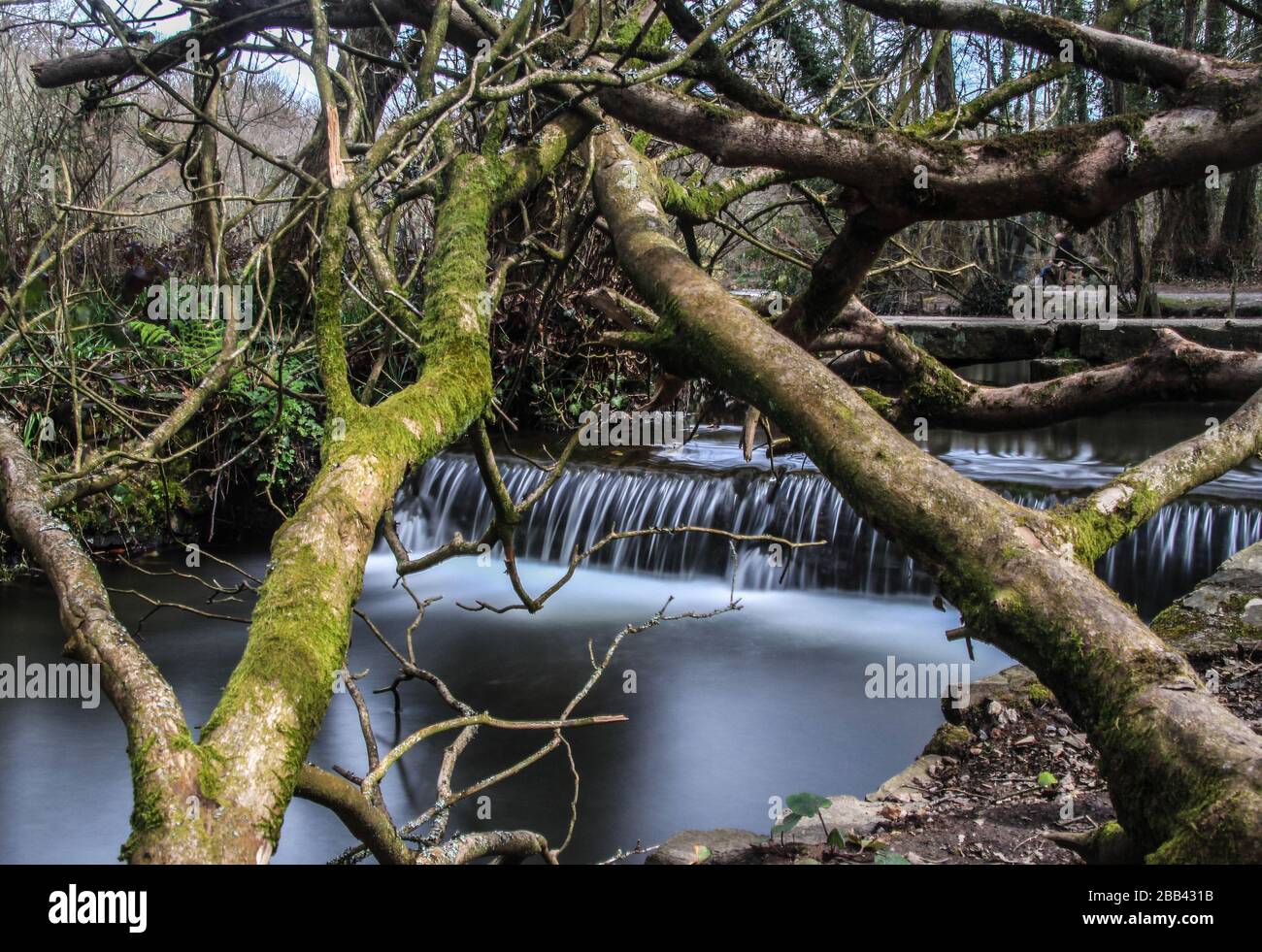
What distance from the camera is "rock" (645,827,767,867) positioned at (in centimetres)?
438

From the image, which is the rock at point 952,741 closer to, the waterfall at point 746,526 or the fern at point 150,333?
the waterfall at point 746,526

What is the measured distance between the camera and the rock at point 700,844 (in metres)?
4.38

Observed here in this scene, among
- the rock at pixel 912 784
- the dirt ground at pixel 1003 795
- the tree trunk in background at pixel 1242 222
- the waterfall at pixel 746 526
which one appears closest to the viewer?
the dirt ground at pixel 1003 795

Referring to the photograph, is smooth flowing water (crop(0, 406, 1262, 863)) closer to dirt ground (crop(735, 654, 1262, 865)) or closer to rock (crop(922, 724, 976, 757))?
rock (crop(922, 724, 976, 757))

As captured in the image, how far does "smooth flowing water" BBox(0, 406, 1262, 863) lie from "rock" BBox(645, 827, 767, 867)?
89cm

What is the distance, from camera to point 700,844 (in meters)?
4.39

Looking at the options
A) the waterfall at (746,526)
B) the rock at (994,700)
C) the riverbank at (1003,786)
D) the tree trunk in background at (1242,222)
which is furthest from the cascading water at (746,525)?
the tree trunk in background at (1242,222)

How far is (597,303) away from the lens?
17.0 ft

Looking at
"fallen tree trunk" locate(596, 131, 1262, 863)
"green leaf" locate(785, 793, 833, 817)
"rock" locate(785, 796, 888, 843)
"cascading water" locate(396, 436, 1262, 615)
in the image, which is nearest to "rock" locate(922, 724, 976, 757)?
"rock" locate(785, 796, 888, 843)

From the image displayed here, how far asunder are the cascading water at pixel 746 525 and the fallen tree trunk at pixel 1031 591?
15.9 feet

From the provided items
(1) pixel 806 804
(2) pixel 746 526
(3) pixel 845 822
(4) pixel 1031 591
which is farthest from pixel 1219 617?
(2) pixel 746 526
